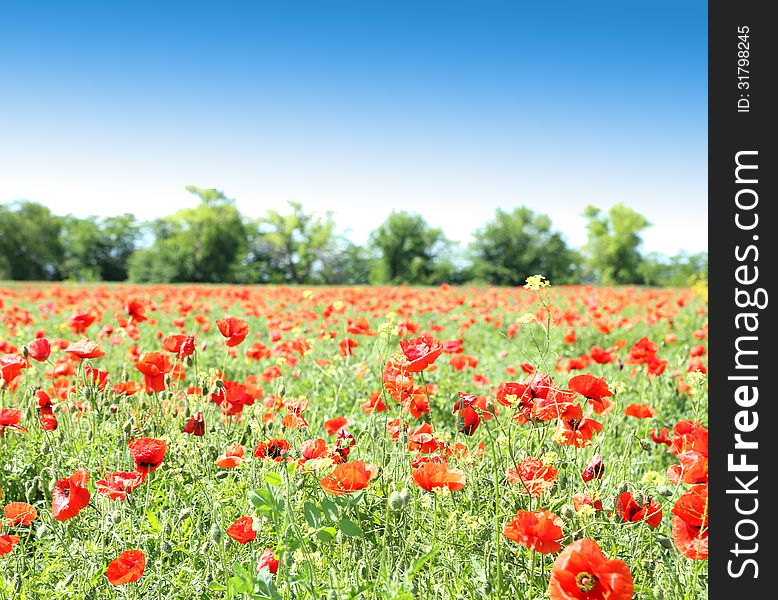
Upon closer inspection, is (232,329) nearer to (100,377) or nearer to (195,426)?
(195,426)

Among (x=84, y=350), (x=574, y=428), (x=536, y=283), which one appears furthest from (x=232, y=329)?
(x=574, y=428)

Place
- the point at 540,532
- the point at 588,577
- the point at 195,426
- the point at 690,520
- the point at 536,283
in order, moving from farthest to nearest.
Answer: the point at 195,426 < the point at 536,283 < the point at 690,520 < the point at 540,532 < the point at 588,577

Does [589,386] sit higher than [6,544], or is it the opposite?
[589,386]

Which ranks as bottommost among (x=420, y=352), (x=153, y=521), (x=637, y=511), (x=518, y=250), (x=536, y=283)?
(x=153, y=521)

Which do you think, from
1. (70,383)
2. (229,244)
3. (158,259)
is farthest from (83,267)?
(70,383)

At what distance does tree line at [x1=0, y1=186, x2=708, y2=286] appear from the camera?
188 ft

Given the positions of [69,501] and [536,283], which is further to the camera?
[536,283]

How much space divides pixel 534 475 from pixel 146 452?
1.24m

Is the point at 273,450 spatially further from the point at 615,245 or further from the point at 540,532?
the point at 615,245

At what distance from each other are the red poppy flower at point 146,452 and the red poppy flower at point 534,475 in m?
1.13

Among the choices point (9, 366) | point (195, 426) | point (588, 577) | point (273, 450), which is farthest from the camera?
point (9, 366)

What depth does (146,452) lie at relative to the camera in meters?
2.00
